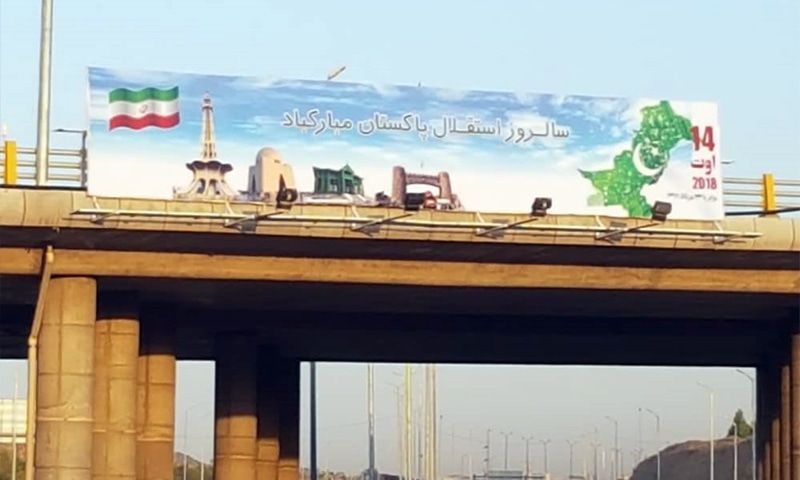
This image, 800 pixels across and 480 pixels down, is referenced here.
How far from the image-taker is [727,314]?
167 ft

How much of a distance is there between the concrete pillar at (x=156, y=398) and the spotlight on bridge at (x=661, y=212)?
1501 centimetres

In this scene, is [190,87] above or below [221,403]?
above

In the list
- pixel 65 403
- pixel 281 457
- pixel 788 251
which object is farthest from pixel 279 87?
pixel 281 457

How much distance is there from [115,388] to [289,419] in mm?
27108

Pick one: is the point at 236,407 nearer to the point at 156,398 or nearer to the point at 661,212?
the point at 156,398

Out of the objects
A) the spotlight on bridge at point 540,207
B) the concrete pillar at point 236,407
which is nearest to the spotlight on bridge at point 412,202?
the spotlight on bridge at point 540,207

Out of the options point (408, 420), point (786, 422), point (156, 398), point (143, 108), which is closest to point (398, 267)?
point (143, 108)

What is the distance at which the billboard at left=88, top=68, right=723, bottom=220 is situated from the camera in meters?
37.4

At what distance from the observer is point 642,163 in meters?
40.4

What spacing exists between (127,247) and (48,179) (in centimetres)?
244

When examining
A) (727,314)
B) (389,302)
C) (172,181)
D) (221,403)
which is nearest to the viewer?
(172,181)

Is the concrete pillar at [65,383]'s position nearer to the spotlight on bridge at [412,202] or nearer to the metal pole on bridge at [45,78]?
the metal pole on bridge at [45,78]

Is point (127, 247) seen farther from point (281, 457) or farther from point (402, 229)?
point (281, 457)

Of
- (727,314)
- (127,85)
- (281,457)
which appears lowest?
(281,457)
